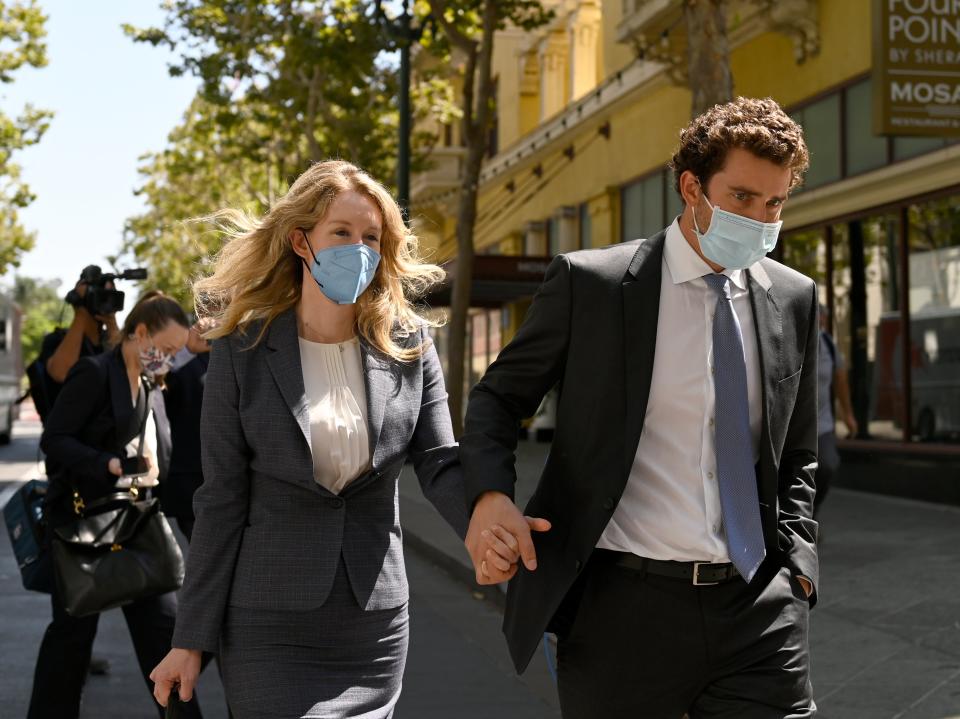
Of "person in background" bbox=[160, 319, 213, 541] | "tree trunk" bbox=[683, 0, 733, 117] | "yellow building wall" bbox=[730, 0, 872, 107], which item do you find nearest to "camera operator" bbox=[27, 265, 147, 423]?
"person in background" bbox=[160, 319, 213, 541]

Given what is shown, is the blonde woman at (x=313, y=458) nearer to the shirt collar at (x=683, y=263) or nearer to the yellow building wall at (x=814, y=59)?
the shirt collar at (x=683, y=263)

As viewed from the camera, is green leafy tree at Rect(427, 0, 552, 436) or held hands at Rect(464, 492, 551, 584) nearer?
held hands at Rect(464, 492, 551, 584)

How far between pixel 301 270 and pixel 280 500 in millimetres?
672

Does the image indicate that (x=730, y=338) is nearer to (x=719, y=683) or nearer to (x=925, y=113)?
(x=719, y=683)

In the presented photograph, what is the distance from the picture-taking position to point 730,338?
338cm

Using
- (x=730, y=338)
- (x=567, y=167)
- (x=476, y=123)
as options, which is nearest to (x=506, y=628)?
(x=730, y=338)

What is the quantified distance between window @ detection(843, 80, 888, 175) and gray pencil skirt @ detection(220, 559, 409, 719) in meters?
13.7

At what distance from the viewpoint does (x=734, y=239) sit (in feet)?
11.0

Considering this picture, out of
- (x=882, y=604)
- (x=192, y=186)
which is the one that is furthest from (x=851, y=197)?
(x=192, y=186)

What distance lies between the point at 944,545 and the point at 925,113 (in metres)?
3.68

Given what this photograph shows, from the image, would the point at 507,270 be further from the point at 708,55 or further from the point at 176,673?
the point at 176,673

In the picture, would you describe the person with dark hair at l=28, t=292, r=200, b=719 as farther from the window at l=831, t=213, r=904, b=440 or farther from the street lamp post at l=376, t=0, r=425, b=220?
the street lamp post at l=376, t=0, r=425, b=220

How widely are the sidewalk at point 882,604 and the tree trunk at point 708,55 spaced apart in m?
3.63

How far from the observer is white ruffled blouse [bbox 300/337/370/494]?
3.73 meters
